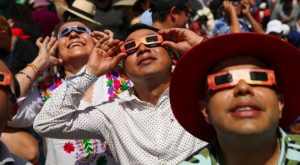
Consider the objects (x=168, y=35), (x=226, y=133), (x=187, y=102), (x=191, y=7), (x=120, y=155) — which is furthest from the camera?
(x=191, y=7)

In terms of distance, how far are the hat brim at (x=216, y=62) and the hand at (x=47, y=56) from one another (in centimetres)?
201

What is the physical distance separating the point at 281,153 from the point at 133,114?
135 centimetres

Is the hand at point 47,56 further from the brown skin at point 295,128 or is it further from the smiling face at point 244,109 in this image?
the smiling face at point 244,109

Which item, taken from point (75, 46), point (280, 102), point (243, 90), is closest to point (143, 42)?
point (75, 46)

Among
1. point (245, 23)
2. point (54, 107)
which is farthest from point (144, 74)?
point (245, 23)

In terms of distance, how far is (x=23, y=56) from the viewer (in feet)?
24.3

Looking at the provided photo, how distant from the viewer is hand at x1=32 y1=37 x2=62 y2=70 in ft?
17.3

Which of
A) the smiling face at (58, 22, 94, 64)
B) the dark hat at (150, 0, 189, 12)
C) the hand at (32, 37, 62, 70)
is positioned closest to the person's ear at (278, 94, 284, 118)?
the smiling face at (58, 22, 94, 64)

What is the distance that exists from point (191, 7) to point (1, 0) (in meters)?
4.94

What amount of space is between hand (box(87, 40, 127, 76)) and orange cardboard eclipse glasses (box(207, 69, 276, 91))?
1316mm

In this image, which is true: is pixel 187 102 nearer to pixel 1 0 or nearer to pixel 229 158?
pixel 229 158

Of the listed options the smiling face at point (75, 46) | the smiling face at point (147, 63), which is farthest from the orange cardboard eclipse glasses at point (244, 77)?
the smiling face at point (75, 46)

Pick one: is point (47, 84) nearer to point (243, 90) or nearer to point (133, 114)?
point (133, 114)

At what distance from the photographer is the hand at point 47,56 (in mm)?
5258
